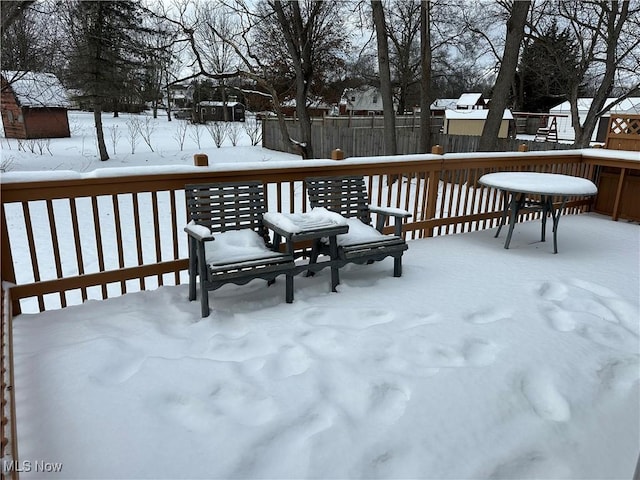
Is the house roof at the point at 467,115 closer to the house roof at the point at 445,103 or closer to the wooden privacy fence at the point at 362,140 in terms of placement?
the wooden privacy fence at the point at 362,140

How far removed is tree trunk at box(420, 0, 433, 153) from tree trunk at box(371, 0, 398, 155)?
1.18 m

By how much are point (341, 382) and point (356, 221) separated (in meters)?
1.95

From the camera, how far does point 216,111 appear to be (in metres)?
31.9

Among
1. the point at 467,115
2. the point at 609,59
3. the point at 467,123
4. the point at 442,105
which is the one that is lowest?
the point at 467,123

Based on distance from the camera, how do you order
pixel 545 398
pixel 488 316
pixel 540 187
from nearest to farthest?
pixel 545 398 < pixel 488 316 < pixel 540 187

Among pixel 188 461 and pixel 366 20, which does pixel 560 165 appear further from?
pixel 366 20

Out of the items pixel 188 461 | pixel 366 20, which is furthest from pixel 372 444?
pixel 366 20

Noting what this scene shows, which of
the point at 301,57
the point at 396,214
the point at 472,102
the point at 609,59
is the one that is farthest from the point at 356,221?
the point at 472,102

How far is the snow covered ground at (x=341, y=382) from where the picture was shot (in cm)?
177

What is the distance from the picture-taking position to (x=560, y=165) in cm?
592

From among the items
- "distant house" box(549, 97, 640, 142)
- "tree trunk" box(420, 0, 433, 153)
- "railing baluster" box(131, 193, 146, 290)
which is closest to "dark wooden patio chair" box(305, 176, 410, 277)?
Result: "railing baluster" box(131, 193, 146, 290)

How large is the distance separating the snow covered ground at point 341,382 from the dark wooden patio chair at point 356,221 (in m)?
0.25

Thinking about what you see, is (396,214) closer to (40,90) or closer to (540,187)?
(540,187)

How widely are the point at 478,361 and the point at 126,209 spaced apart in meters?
9.29
